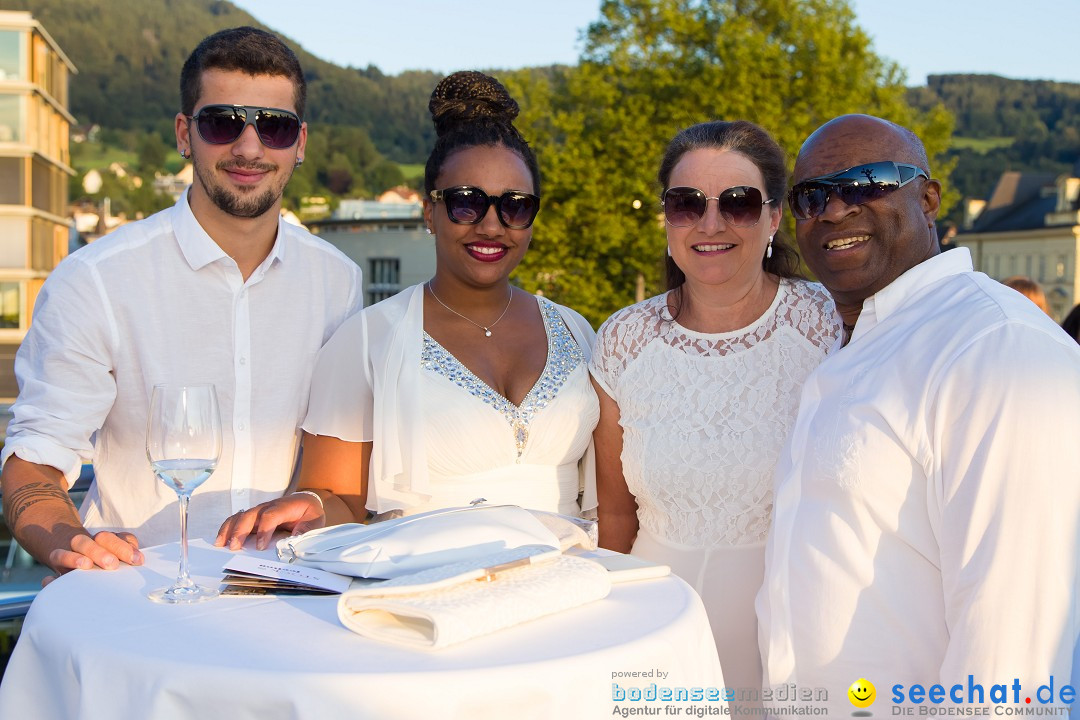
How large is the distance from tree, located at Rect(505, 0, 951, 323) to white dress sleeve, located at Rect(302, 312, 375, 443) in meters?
28.8

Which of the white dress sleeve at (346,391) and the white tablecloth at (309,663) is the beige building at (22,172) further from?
the white tablecloth at (309,663)

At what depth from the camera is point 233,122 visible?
3.53m

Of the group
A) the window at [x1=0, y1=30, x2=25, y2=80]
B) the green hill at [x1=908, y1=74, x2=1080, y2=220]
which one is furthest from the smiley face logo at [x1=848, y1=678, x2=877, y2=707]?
the green hill at [x1=908, y1=74, x2=1080, y2=220]

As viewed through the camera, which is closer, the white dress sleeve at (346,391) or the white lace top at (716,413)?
the white lace top at (716,413)

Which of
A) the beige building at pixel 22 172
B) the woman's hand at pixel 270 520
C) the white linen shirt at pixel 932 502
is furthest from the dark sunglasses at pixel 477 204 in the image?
the beige building at pixel 22 172

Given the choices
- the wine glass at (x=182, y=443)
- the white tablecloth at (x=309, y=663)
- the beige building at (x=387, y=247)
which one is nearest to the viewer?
the white tablecloth at (x=309, y=663)

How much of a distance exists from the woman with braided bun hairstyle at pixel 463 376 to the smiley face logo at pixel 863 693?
1.39 metres

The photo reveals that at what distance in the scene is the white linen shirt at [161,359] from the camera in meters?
3.40

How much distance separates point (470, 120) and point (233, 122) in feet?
2.99

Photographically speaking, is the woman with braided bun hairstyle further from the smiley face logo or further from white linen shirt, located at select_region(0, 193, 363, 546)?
the smiley face logo

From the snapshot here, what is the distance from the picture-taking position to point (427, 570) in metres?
2.08

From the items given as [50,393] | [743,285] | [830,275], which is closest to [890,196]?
[830,275]

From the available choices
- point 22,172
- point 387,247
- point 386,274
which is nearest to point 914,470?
point 22,172

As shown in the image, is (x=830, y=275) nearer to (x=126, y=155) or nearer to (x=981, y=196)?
(x=981, y=196)
